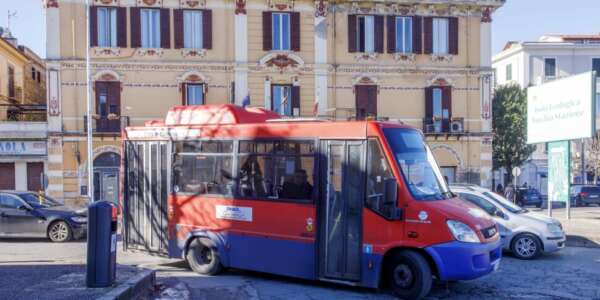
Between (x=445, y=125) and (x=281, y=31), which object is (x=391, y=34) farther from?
(x=281, y=31)

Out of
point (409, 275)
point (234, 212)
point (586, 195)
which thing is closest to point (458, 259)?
point (409, 275)

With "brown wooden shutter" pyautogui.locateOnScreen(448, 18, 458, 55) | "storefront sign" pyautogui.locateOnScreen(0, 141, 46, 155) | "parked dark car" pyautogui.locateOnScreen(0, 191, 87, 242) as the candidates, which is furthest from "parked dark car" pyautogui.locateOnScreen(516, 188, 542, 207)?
"parked dark car" pyautogui.locateOnScreen(0, 191, 87, 242)

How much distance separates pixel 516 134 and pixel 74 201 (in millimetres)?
27371

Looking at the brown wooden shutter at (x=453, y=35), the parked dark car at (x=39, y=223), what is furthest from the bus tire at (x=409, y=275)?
the brown wooden shutter at (x=453, y=35)

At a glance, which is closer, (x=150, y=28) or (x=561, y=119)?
(x=561, y=119)

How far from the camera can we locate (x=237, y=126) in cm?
994

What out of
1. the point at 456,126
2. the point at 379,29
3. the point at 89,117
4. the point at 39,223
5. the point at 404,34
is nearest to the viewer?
the point at 39,223

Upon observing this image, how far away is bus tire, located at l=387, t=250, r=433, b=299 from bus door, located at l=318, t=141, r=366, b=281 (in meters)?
0.55

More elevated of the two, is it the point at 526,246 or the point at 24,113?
the point at 24,113

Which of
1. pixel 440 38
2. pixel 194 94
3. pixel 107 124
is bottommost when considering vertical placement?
pixel 107 124

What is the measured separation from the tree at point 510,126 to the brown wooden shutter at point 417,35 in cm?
1230

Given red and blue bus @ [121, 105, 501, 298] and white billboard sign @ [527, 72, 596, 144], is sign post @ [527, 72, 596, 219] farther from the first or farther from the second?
red and blue bus @ [121, 105, 501, 298]

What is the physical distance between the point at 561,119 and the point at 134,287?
14.7 meters

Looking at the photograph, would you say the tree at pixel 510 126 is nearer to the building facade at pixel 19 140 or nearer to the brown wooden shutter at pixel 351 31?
the brown wooden shutter at pixel 351 31
